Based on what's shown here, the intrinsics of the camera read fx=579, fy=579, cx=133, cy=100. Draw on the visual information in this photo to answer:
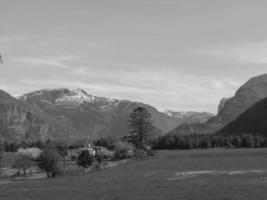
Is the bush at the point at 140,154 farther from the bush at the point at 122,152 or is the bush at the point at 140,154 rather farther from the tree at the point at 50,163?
the tree at the point at 50,163

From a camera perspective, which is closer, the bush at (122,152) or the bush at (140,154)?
the bush at (140,154)

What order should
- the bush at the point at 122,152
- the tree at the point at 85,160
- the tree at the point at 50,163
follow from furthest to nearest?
the bush at the point at 122,152 → the tree at the point at 85,160 → the tree at the point at 50,163

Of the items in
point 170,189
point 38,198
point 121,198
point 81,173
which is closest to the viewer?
point 121,198

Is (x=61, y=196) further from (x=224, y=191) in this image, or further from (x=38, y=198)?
(x=224, y=191)

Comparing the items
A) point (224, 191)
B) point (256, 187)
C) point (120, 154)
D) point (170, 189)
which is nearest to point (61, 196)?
point (170, 189)

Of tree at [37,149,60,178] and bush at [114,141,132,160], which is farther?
bush at [114,141,132,160]

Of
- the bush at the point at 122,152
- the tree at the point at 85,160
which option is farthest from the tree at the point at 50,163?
the bush at the point at 122,152

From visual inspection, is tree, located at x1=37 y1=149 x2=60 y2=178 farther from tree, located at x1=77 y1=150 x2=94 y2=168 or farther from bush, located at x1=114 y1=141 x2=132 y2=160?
bush, located at x1=114 y1=141 x2=132 y2=160

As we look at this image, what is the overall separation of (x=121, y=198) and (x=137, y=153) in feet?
383

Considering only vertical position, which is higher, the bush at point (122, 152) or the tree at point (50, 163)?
the bush at point (122, 152)

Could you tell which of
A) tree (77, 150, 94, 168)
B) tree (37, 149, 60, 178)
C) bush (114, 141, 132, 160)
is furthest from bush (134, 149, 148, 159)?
tree (37, 149, 60, 178)

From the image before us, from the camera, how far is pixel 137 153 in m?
164

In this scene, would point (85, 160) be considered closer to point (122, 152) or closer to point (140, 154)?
point (140, 154)

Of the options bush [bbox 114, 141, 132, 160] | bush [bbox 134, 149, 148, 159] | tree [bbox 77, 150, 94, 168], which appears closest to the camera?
tree [bbox 77, 150, 94, 168]
